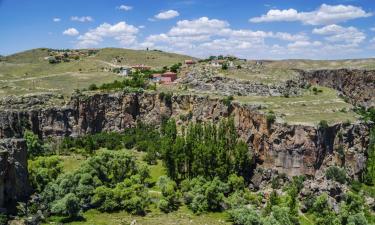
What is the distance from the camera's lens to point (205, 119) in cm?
9300

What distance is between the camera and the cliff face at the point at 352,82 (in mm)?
140750

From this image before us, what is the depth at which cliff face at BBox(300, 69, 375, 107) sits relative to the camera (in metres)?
141

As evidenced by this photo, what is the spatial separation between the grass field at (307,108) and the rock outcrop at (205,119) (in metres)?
2.53

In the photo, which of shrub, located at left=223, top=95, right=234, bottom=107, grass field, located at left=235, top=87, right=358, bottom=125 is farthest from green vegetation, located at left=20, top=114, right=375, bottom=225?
shrub, located at left=223, top=95, right=234, bottom=107

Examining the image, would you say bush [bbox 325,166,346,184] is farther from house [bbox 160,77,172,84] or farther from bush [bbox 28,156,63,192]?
house [bbox 160,77,172,84]

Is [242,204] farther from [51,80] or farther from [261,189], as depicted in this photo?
[51,80]

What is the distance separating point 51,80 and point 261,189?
245 ft

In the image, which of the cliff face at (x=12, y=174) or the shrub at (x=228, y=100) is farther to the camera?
the shrub at (x=228, y=100)

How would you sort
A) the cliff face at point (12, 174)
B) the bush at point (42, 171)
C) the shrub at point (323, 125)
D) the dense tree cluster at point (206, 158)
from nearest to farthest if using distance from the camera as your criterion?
the cliff face at point (12, 174), the bush at point (42, 171), the dense tree cluster at point (206, 158), the shrub at point (323, 125)

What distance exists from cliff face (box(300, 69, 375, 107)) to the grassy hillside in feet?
166

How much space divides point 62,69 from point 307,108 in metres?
86.7

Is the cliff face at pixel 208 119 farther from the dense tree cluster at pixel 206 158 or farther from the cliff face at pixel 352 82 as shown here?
the cliff face at pixel 352 82

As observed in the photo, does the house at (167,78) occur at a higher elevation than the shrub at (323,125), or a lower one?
higher

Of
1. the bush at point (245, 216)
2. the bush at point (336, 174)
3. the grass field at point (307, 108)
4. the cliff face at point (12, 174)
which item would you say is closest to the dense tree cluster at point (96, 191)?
the cliff face at point (12, 174)
